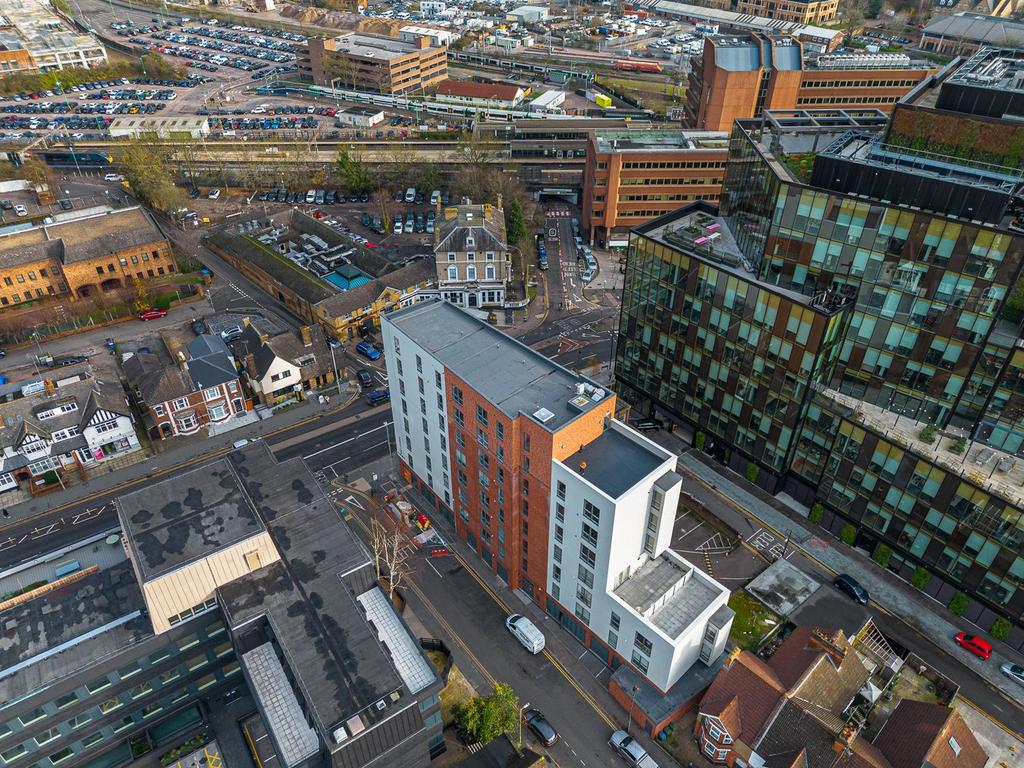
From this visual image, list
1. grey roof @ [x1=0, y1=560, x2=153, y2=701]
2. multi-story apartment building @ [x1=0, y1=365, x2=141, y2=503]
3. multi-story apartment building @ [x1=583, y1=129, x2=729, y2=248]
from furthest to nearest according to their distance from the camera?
multi-story apartment building @ [x1=583, y1=129, x2=729, y2=248] → multi-story apartment building @ [x1=0, y1=365, x2=141, y2=503] → grey roof @ [x1=0, y1=560, x2=153, y2=701]

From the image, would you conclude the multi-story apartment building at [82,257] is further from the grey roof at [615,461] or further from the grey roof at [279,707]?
the grey roof at [615,461]

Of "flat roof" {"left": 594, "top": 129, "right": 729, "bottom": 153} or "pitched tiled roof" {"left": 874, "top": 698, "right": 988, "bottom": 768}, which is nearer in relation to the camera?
"pitched tiled roof" {"left": 874, "top": 698, "right": 988, "bottom": 768}

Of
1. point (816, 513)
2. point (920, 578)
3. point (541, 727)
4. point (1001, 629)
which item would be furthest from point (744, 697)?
point (816, 513)

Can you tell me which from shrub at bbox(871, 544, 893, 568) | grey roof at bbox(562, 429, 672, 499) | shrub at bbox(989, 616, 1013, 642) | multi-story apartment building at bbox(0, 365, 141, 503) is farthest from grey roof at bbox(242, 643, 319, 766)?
shrub at bbox(989, 616, 1013, 642)

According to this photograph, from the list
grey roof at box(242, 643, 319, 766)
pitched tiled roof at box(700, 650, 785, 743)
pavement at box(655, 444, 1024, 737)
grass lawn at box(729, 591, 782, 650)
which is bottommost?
grass lawn at box(729, 591, 782, 650)

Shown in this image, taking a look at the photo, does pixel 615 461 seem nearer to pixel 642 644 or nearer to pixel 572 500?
pixel 572 500

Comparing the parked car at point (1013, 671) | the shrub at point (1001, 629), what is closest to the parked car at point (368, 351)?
the shrub at point (1001, 629)

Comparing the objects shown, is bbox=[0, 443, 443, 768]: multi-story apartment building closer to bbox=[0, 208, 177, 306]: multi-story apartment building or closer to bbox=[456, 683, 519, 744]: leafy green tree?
bbox=[456, 683, 519, 744]: leafy green tree
